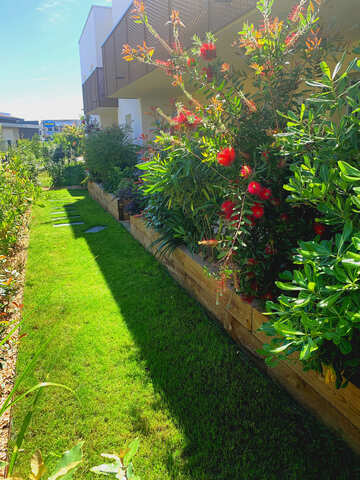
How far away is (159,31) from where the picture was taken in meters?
7.09

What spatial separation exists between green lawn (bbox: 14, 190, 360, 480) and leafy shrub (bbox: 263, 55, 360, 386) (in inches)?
21.8

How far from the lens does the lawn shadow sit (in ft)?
5.83

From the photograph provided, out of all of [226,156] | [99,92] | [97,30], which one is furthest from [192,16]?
[97,30]

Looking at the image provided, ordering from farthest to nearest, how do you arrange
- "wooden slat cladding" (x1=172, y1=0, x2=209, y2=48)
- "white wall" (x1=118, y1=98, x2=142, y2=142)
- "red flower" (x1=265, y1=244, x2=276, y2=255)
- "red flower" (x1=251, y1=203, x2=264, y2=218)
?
"white wall" (x1=118, y1=98, x2=142, y2=142) < "wooden slat cladding" (x1=172, y1=0, x2=209, y2=48) < "red flower" (x1=265, y1=244, x2=276, y2=255) < "red flower" (x1=251, y1=203, x2=264, y2=218)

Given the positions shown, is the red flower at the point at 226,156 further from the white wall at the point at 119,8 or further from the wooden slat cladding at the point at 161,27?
the white wall at the point at 119,8

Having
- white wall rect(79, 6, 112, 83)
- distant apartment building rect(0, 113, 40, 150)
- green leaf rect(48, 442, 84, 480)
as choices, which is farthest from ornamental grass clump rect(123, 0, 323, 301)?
distant apartment building rect(0, 113, 40, 150)

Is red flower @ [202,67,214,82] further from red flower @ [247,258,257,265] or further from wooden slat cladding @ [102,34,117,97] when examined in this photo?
wooden slat cladding @ [102,34,117,97]

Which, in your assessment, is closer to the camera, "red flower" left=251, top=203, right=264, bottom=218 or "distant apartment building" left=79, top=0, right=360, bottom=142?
"red flower" left=251, top=203, right=264, bottom=218

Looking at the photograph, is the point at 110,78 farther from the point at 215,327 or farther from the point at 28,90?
the point at 28,90

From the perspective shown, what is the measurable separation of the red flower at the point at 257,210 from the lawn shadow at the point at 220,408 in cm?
119

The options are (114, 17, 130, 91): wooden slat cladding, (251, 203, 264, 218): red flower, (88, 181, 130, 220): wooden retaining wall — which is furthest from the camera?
(114, 17, 130, 91): wooden slat cladding

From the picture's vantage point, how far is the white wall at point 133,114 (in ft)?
38.1

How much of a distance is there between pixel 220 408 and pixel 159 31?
7.50 metres

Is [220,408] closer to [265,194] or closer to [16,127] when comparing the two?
→ [265,194]
